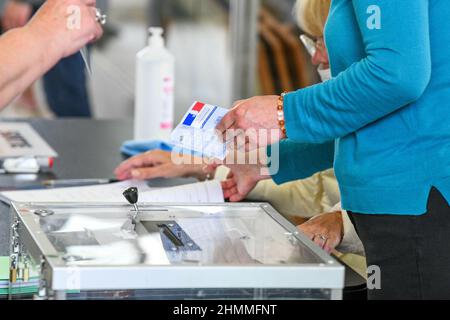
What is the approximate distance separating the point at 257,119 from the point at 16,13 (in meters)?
3.48

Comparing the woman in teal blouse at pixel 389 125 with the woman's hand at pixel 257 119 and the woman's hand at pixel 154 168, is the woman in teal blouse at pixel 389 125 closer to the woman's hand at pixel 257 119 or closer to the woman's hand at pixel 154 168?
the woman's hand at pixel 257 119

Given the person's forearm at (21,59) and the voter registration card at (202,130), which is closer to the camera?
the voter registration card at (202,130)

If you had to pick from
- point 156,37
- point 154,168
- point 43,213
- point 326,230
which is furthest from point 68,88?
point 43,213

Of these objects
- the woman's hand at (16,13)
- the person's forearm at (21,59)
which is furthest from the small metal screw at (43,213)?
the woman's hand at (16,13)

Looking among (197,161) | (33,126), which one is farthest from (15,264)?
(33,126)

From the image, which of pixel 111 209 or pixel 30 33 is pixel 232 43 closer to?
pixel 30 33

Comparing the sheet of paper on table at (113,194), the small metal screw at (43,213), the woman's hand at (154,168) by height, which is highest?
the woman's hand at (154,168)

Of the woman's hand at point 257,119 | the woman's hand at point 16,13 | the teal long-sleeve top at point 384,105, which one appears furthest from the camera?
the woman's hand at point 16,13

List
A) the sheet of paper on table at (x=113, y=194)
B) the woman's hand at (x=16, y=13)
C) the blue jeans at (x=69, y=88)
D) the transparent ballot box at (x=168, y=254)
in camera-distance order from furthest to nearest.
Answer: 1. the woman's hand at (x=16, y=13)
2. the blue jeans at (x=69, y=88)
3. the sheet of paper on table at (x=113, y=194)
4. the transparent ballot box at (x=168, y=254)

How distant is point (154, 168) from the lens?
2.21 meters

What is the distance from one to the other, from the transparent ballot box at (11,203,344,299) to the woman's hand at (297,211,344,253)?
36cm

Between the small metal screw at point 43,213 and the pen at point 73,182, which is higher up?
the pen at point 73,182

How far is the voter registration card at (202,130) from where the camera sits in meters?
1.43

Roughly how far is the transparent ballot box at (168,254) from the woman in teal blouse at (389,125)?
153mm
